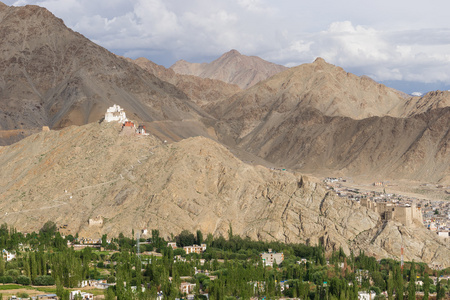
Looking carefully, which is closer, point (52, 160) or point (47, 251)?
point (47, 251)

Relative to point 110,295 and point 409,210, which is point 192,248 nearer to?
point 409,210

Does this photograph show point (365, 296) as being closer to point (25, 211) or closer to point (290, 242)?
point (290, 242)

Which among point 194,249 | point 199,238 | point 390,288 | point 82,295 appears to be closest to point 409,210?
point 199,238

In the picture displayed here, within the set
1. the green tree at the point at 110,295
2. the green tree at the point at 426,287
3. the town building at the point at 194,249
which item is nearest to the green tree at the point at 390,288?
the green tree at the point at 426,287

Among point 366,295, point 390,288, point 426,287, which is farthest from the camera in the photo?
point 390,288

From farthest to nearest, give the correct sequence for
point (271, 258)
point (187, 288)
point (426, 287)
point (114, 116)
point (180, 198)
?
point (114, 116)
point (180, 198)
point (271, 258)
point (187, 288)
point (426, 287)

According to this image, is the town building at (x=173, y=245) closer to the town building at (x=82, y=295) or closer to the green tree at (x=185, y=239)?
the green tree at (x=185, y=239)

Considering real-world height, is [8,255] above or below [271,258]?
above

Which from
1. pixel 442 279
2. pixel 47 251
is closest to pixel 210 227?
pixel 47 251
